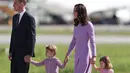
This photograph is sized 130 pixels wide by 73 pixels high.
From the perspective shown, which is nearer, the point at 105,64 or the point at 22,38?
the point at 22,38

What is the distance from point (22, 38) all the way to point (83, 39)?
1040mm

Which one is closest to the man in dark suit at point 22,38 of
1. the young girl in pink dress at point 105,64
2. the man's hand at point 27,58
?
the man's hand at point 27,58

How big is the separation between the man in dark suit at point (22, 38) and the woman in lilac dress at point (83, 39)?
0.75m

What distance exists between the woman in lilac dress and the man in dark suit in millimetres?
753

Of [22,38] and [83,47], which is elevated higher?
[22,38]

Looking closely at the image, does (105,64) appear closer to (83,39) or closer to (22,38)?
(83,39)

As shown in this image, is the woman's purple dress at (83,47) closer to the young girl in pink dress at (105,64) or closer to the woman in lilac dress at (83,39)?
the woman in lilac dress at (83,39)

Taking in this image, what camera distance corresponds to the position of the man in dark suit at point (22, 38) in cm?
828

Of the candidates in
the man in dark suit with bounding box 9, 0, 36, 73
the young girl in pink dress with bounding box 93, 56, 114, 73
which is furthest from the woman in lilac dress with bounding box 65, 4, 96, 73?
the man in dark suit with bounding box 9, 0, 36, 73

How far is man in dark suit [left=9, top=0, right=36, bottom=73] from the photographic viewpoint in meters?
8.28

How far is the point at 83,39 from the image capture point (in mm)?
8328

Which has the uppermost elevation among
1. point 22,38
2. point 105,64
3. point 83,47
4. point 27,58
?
point 22,38

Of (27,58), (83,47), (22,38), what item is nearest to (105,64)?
(83,47)

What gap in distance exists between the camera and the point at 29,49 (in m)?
8.32
